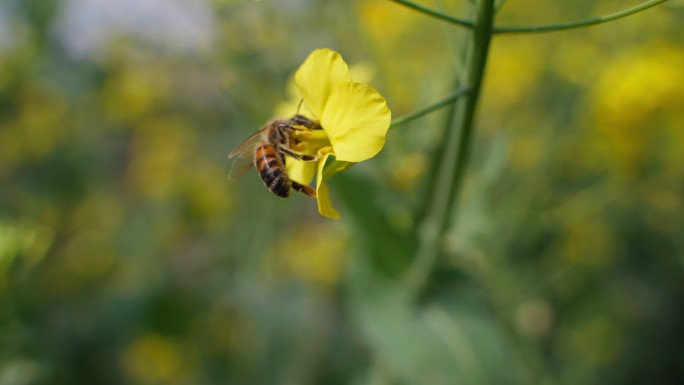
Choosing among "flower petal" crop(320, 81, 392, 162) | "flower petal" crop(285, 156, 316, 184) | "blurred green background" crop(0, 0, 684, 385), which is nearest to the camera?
"flower petal" crop(320, 81, 392, 162)

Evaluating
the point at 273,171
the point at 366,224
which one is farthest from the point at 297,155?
the point at 366,224

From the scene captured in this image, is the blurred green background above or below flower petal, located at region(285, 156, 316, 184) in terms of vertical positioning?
above

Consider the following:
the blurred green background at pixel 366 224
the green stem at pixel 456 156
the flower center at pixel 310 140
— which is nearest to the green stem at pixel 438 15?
the green stem at pixel 456 156

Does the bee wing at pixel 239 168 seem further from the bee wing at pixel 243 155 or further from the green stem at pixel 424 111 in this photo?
the green stem at pixel 424 111

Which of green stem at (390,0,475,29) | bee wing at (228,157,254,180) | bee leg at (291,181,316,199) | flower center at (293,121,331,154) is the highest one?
bee wing at (228,157,254,180)

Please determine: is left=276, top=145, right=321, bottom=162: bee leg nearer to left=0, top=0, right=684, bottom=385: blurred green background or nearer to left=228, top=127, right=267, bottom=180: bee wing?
left=228, top=127, right=267, bottom=180: bee wing

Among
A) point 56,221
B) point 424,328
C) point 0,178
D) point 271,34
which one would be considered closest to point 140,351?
point 56,221

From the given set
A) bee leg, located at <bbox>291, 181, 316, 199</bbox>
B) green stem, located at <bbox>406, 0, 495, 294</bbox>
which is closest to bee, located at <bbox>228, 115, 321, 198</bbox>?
bee leg, located at <bbox>291, 181, 316, 199</bbox>
